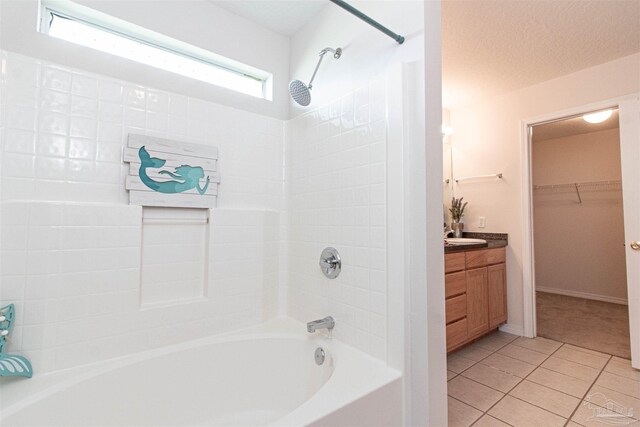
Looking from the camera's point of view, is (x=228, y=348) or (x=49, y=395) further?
(x=228, y=348)

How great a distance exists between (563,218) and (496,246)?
98.0 inches

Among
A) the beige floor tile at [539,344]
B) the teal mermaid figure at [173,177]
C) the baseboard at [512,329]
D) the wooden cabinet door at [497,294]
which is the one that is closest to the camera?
the teal mermaid figure at [173,177]

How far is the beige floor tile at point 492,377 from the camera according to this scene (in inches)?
74.6

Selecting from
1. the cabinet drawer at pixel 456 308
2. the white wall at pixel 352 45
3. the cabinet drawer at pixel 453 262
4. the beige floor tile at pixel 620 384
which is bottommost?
the beige floor tile at pixel 620 384

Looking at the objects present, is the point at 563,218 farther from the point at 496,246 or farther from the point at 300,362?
the point at 300,362

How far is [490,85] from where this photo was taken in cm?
280

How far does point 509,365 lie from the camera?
2.17 m

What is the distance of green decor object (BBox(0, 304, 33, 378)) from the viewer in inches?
42.2

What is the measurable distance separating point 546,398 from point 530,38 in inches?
93.8

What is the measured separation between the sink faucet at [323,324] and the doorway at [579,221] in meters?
2.93

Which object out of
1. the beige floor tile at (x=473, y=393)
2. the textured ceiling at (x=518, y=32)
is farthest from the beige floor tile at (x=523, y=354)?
the textured ceiling at (x=518, y=32)

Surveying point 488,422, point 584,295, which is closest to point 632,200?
point 488,422

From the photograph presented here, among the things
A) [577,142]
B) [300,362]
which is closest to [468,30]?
[300,362]

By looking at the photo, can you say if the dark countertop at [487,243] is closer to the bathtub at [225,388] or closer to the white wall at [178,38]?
the bathtub at [225,388]
